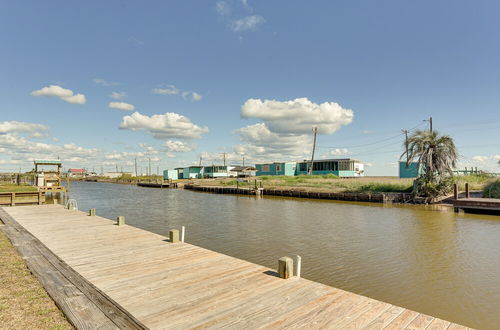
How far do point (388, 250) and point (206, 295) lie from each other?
10358 millimetres

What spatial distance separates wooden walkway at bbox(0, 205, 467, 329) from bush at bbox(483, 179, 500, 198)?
2916cm

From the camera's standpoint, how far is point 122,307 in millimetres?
5230

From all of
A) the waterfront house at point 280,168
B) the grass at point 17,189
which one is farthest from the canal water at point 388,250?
the waterfront house at point 280,168

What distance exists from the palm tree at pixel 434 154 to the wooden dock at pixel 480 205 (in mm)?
6693

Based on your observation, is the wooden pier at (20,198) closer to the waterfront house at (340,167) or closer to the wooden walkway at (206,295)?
the wooden walkway at (206,295)

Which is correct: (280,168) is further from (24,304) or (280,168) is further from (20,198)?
(24,304)

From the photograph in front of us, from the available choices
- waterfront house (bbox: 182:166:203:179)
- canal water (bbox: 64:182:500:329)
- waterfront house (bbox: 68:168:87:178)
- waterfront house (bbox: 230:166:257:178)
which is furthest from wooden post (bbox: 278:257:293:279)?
waterfront house (bbox: 68:168:87:178)

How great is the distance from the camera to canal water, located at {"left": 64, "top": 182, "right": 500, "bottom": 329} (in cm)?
805

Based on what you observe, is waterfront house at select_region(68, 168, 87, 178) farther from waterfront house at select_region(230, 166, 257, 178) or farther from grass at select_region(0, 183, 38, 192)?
grass at select_region(0, 183, 38, 192)

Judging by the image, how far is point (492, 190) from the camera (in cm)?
2659

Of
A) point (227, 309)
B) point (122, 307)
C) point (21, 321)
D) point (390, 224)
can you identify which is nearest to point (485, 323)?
point (227, 309)

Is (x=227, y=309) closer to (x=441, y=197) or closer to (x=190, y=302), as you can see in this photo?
(x=190, y=302)

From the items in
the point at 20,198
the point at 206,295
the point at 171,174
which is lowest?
the point at 206,295

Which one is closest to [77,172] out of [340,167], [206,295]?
[340,167]
